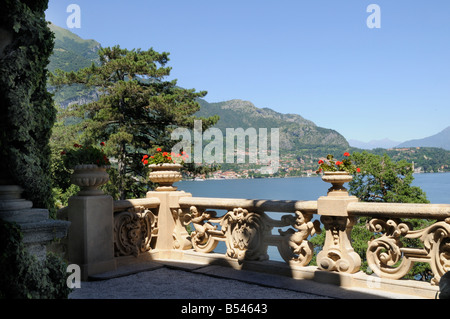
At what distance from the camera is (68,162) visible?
569 centimetres

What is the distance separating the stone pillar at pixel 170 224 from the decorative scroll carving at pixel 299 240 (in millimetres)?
1864

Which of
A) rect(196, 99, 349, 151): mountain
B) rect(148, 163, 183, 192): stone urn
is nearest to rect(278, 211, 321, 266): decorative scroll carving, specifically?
rect(148, 163, 183, 192): stone urn

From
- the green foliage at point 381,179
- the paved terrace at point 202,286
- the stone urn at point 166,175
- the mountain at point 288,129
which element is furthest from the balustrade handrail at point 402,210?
the mountain at point 288,129

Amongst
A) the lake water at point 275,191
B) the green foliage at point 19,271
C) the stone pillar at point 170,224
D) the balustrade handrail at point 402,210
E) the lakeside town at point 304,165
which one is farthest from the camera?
the lake water at point 275,191

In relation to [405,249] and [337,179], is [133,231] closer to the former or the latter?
[337,179]

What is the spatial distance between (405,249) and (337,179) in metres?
1.10

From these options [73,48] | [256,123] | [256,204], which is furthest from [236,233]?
[73,48]

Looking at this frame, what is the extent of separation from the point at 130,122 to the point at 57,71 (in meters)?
5.27

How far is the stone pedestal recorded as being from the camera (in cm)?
306

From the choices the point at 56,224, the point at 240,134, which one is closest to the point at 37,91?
the point at 56,224

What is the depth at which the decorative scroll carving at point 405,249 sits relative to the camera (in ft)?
14.4

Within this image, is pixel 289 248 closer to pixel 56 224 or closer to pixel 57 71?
pixel 56 224

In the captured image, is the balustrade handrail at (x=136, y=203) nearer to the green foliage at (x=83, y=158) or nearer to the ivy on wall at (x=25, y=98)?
the green foliage at (x=83, y=158)
